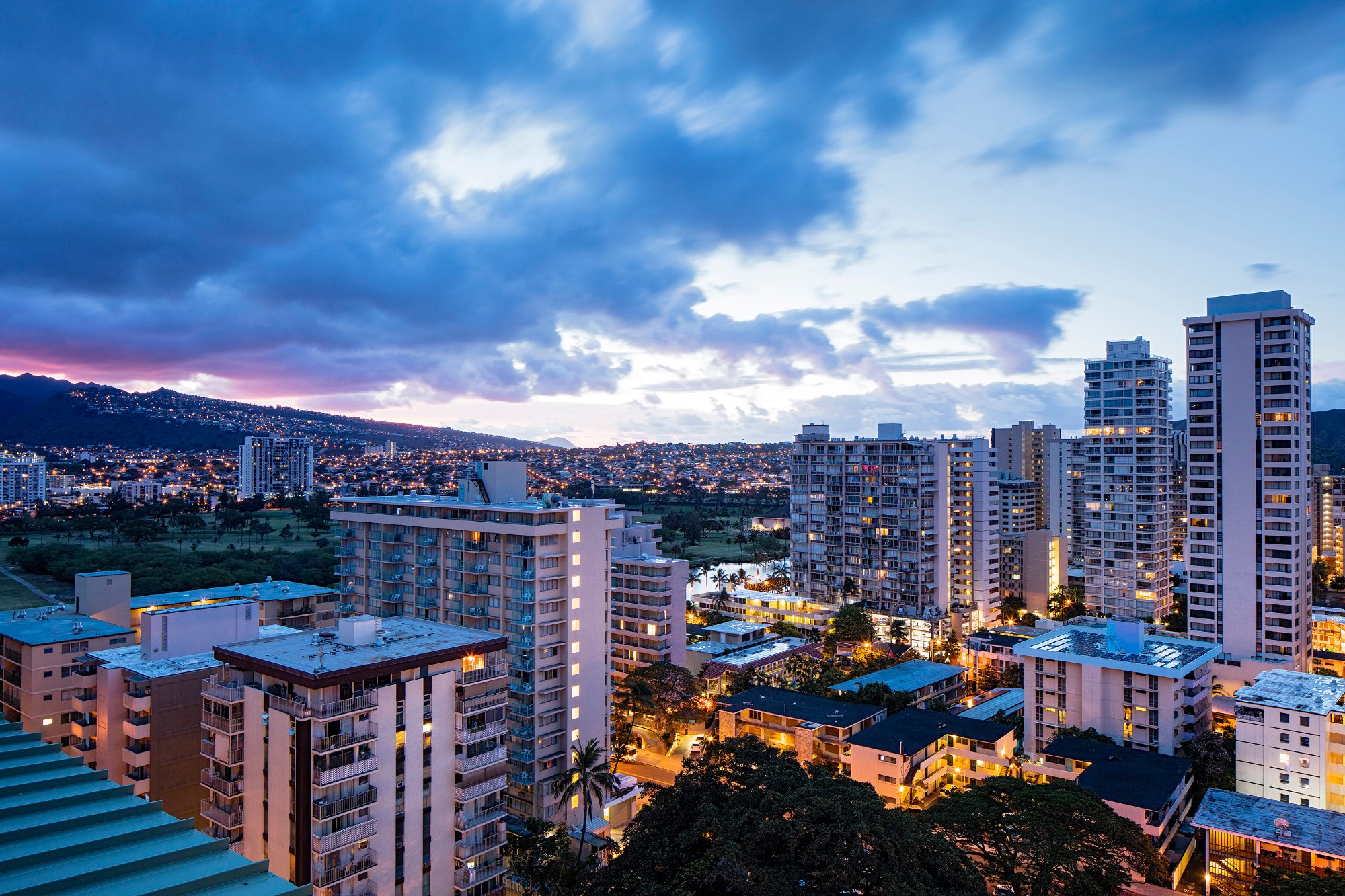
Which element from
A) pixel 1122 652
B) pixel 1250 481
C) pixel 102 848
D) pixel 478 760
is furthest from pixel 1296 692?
pixel 102 848

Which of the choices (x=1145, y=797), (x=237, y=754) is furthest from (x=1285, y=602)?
(x=237, y=754)

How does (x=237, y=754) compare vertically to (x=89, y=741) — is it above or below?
above

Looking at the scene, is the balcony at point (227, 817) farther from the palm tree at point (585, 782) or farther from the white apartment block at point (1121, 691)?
the white apartment block at point (1121, 691)

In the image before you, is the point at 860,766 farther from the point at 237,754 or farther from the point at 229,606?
the point at 229,606

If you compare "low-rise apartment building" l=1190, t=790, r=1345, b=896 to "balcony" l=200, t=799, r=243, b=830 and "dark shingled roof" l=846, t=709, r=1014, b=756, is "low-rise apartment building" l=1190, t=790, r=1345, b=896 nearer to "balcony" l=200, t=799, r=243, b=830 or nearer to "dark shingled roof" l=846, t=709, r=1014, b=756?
"dark shingled roof" l=846, t=709, r=1014, b=756

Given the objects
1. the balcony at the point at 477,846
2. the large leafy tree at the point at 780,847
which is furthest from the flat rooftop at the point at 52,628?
the large leafy tree at the point at 780,847

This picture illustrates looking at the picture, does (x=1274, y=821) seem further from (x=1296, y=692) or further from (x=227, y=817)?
(x=227, y=817)

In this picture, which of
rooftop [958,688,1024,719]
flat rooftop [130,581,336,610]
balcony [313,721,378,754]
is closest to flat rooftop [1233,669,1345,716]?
rooftop [958,688,1024,719]
